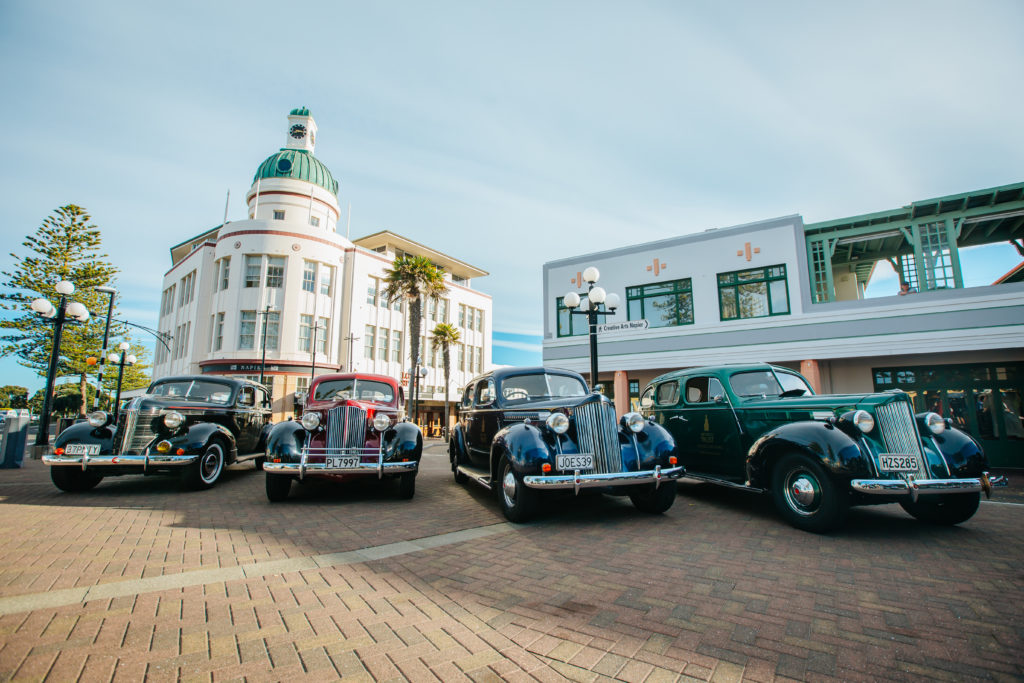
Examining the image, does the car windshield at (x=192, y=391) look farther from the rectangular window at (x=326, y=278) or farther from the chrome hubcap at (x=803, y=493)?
the rectangular window at (x=326, y=278)

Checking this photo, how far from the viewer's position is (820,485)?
4668 mm

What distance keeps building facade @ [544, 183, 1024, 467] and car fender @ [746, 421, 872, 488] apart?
992 cm

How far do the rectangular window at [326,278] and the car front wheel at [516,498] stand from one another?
31.3 m

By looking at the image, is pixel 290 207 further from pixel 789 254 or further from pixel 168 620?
pixel 168 620

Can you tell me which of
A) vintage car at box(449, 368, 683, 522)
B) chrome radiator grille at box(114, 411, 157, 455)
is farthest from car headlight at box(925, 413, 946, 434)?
chrome radiator grille at box(114, 411, 157, 455)

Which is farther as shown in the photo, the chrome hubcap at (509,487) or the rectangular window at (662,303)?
the rectangular window at (662,303)

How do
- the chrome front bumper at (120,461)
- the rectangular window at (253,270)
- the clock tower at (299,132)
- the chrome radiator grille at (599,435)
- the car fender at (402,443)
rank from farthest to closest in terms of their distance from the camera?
1. the clock tower at (299,132)
2. the rectangular window at (253,270)
3. the chrome front bumper at (120,461)
4. the car fender at (402,443)
5. the chrome radiator grille at (599,435)

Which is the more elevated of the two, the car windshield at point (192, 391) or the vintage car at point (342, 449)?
the car windshield at point (192, 391)

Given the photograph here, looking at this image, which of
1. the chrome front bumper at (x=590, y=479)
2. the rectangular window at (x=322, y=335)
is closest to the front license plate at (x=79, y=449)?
the chrome front bumper at (x=590, y=479)

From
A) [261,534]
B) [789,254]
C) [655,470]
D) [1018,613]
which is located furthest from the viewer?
[789,254]

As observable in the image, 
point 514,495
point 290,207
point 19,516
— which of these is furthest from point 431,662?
point 290,207

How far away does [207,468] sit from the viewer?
24.3 feet

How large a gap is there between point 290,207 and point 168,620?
118 feet

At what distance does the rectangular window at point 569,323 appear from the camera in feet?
56.4
